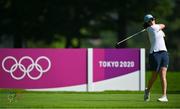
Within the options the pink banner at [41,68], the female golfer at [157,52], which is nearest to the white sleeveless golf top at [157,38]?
the female golfer at [157,52]

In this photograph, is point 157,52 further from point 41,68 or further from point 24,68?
point 24,68

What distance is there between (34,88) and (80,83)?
1401mm

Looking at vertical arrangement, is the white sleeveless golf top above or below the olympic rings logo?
above

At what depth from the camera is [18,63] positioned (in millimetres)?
23328

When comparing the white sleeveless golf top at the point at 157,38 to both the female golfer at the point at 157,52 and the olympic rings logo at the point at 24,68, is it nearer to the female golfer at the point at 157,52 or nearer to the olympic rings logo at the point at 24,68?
the female golfer at the point at 157,52

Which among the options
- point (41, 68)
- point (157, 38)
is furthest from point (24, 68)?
point (157, 38)

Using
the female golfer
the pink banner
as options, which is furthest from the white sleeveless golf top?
the pink banner

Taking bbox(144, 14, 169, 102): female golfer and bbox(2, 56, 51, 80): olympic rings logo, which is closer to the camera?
bbox(144, 14, 169, 102): female golfer

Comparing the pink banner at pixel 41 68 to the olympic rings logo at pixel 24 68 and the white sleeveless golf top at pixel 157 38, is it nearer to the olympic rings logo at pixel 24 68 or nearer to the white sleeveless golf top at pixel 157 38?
the olympic rings logo at pixel 24 68

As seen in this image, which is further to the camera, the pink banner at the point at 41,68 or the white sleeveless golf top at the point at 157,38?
the pink banner at the point at 41,68

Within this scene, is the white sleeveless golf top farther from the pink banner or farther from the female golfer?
the pink banner

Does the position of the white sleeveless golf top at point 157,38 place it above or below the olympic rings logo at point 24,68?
above

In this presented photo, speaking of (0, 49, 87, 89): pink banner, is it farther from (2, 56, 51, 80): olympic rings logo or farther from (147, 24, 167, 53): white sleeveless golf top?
(147, 24, 167, 53): white sleeveless golf top

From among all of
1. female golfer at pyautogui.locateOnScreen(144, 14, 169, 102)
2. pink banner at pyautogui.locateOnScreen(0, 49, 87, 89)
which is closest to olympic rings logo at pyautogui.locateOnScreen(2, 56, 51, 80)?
pink banner at pyautogui.locateOnScreen(0, 49, 87, 89)
